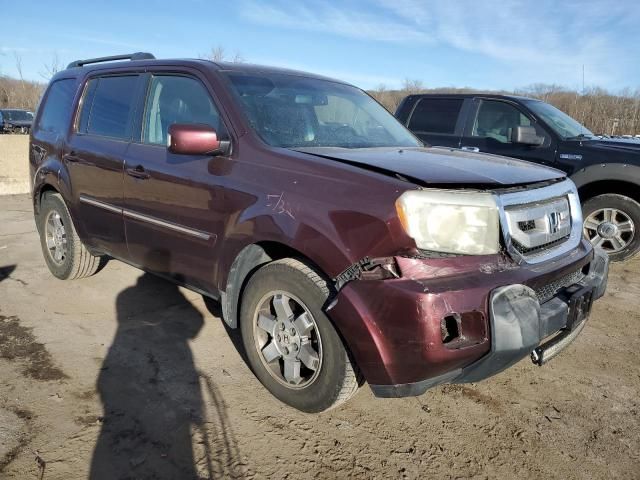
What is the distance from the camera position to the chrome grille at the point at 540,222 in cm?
235

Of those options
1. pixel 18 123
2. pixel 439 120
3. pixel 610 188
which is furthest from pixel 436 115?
pixel 18 123

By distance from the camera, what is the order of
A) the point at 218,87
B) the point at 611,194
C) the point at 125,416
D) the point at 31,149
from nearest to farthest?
the point at 125,416 < the point at 218,87 < the point at 31,149 < the point at 611,194

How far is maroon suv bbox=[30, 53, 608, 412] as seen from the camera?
2.16 meters

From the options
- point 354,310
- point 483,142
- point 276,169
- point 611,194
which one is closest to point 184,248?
point 276,169

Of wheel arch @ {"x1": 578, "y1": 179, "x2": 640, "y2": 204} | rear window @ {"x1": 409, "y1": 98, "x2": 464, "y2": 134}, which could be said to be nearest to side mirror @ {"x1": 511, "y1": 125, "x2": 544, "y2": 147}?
wheel arch @ {"x1": 578, "y1": 179, "x2": 640, "y2": 204}

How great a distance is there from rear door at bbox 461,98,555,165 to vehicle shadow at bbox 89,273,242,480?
13.4 ft

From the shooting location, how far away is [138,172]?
136 inches

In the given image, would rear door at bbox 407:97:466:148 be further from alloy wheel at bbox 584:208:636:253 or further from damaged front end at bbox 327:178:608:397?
damaged front end at bbox 327:178:608:397

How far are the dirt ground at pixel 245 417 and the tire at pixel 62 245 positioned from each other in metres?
0.80

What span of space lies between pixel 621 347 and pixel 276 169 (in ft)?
9.35

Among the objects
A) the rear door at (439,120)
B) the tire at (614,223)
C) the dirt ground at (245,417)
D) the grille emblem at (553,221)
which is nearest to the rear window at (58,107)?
the dirt ground at (245,417)

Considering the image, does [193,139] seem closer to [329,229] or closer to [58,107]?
[329,229]

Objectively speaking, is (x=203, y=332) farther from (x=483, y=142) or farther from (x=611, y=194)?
(x=611, y=194)

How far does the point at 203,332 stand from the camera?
3.72m
